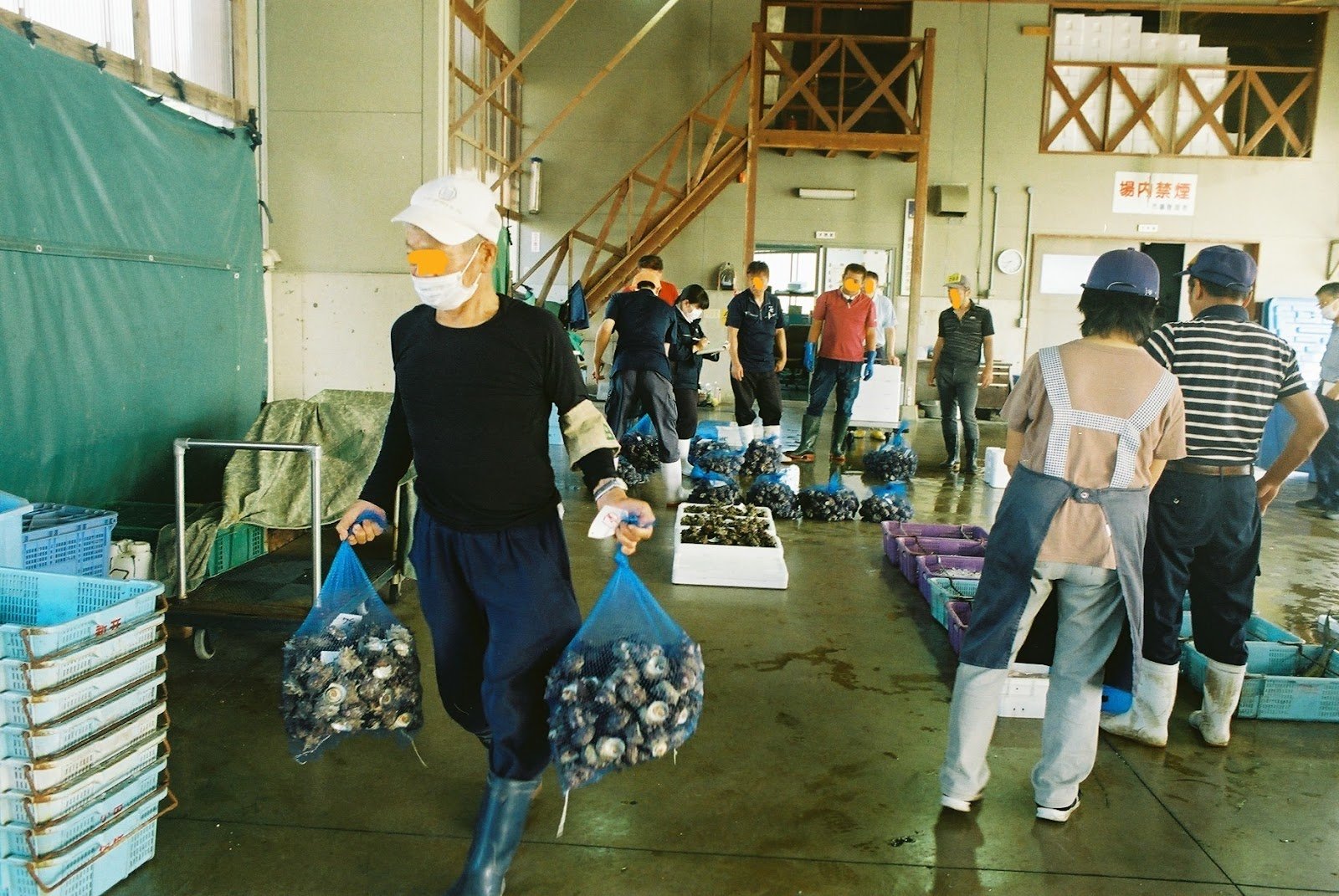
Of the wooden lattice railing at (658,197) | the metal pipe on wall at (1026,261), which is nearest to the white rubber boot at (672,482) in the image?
the wooden lattice railing at (658,197)

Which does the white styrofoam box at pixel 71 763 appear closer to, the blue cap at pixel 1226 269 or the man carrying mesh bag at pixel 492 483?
the man carrying mesh bag at pixel 492 483

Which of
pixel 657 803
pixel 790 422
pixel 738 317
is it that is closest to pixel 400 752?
pixel 657 803

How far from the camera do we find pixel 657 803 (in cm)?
331

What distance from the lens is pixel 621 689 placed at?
8.67ft

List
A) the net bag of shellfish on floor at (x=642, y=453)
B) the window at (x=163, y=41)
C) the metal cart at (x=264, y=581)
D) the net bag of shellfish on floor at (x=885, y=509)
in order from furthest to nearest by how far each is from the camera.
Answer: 1. the net bag of shellfish on floor at (x=642, y=453)
2. the net bag of shellfish on floor at (x=885, y=509)
3. the window at (x=163, y=41)
4. the metal cart at (x=264, y=581)

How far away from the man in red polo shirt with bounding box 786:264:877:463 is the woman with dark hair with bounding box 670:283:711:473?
1290 mm

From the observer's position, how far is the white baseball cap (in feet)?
8.15

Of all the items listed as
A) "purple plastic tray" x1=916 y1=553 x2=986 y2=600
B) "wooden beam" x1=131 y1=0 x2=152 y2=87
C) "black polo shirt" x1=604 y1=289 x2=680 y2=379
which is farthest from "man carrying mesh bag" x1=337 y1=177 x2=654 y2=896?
"black polo shirt" x1=604 y1=289 x2=680 y2=379

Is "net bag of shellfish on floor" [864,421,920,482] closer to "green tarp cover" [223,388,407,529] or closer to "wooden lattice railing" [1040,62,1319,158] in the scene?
"green tarp cover" [223,388,407,529]

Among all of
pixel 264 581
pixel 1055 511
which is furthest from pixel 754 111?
pixel 1055 511

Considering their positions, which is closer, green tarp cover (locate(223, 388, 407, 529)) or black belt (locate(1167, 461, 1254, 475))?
black belt (locate(1167, 461, 1254, 475))

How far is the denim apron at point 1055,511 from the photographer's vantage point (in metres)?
2.92

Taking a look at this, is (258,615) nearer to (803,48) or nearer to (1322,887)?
(1322,887)

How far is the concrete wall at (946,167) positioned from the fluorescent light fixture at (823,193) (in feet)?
0.35
